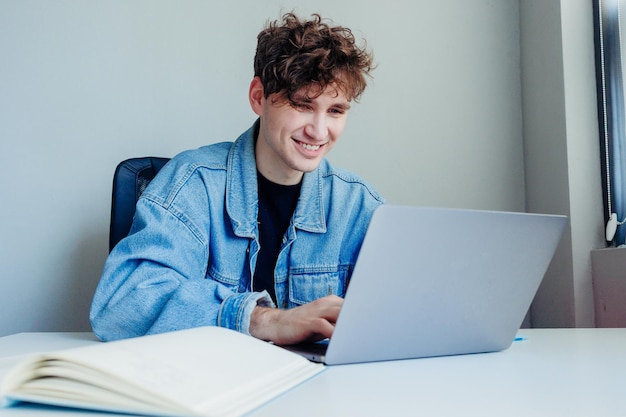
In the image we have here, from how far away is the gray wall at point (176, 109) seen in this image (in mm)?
1886

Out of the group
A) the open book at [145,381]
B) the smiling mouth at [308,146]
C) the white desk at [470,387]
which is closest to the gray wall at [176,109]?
the smiling mouth at [308,146]

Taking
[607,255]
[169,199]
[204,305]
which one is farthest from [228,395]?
[607,255]

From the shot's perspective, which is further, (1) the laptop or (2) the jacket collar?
(2) the jacket collar

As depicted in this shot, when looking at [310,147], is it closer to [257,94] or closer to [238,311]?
[257,94]

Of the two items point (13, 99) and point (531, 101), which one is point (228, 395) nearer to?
point (13, 99)

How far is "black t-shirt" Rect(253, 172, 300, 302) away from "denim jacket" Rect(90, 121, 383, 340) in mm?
32

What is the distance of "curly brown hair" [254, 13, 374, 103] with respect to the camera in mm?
1332

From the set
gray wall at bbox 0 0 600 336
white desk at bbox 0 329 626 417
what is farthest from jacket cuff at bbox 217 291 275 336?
gray wall at bbox 0 0 600 336

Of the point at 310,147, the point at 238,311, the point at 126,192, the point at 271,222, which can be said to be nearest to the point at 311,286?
the point at 271,222

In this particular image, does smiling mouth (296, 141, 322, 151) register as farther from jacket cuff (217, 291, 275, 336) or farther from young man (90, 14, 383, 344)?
jacket cuff (217, 291, 275, 336)

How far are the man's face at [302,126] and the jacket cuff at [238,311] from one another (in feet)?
1.57

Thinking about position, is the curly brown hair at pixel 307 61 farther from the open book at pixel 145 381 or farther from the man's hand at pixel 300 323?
the open book at pixel 145 381

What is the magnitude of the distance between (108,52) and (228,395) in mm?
1687

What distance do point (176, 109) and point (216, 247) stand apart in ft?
2.85
